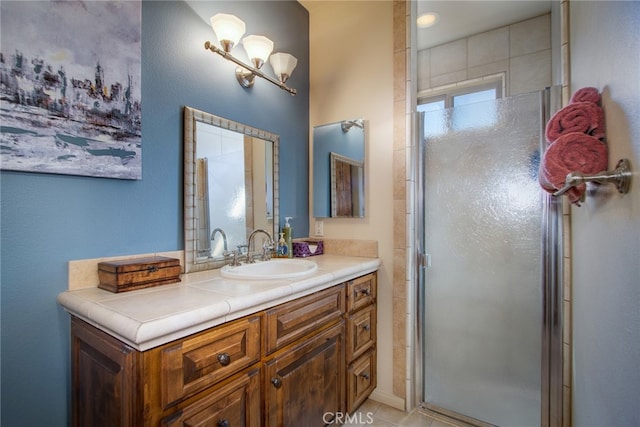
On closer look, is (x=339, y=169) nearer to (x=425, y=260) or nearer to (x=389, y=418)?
(x=425, y=260)

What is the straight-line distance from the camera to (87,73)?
105cm

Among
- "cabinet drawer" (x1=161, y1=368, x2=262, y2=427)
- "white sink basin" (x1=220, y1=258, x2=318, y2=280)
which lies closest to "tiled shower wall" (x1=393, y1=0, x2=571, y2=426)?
"white sink basin" (x1=220, y1=258, x2=318, y2=280)

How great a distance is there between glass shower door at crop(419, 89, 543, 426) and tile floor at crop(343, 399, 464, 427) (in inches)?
4.1

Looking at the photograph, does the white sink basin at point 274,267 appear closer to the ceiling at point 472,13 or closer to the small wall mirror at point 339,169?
the small wall mirror at point 339,169

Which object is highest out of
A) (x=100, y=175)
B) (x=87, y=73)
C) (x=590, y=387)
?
(x=87, y=73)

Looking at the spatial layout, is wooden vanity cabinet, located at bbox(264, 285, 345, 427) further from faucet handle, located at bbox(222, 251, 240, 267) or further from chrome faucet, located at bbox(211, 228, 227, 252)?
chrome faucet, located at bbox(211, 228, 227, 252)

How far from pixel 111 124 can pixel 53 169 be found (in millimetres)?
253

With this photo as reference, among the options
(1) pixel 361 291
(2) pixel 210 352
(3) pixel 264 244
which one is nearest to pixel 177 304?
(2) pixel 210 352

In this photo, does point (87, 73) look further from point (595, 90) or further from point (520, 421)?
point (520, 421)

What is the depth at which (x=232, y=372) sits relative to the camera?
95cm

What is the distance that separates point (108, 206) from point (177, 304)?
0.54m

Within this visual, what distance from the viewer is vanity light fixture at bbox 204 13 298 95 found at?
4.54ft

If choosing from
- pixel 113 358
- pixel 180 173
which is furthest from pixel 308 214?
pixel 113 358

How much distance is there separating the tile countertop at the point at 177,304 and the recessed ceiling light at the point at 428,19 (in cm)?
212
